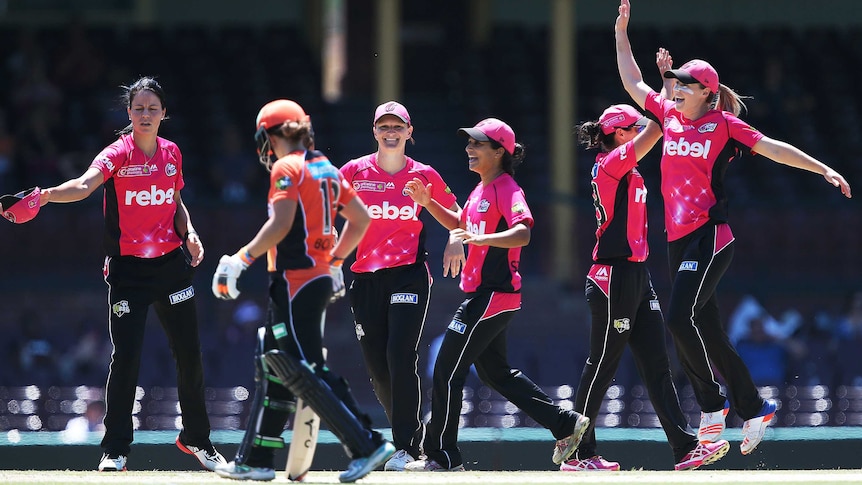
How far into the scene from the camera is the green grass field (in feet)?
20.6

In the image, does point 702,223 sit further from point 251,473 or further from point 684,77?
point 251,473

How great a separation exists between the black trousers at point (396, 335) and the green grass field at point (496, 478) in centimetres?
67

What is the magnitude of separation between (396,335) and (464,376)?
44 cm

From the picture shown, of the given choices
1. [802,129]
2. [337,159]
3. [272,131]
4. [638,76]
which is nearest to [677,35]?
[802,129]

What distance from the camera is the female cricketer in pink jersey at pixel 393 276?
24.6ft

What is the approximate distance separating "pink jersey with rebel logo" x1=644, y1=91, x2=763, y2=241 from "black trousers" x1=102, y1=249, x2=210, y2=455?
2.66m

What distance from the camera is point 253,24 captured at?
60.9 ft

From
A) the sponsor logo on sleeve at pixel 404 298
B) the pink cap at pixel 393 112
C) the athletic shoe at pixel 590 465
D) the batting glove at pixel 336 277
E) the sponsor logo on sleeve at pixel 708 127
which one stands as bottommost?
the athletic shoe at pixel 590 465

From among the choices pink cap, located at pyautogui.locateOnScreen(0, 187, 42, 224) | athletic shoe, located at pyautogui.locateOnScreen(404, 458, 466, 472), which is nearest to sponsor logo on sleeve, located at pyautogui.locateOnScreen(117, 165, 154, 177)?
pink cap, located at pyautogui.locateOnScreen(0, 187, 42, 224)

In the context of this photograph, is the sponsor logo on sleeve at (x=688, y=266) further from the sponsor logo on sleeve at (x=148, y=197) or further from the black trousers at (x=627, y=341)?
the sponsor logo on sleeve at (x=148, y=197)

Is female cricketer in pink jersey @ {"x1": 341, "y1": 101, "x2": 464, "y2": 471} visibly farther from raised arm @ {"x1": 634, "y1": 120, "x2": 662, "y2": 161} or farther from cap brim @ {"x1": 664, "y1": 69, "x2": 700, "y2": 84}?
cap brim @ {"x1": 664, "y1": 69, "x2": 700, "y2": 84}

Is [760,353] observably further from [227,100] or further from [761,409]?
[227,100]

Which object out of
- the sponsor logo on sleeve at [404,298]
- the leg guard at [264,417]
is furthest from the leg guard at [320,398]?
the sponsor logo on sleeve at [404,298]

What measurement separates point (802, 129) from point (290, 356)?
34.9ft
